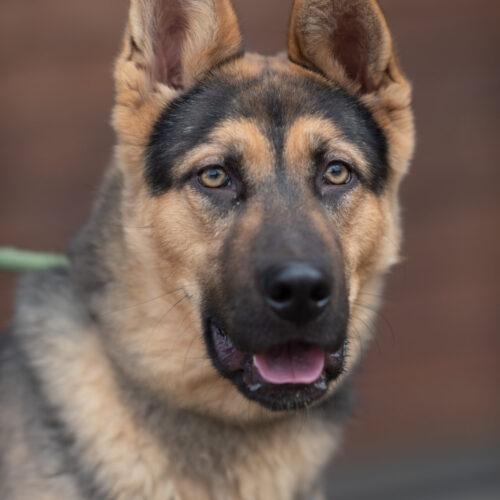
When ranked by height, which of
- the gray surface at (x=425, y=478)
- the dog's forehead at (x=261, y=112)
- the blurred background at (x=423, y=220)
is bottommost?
the gray surface at (x=425, y=478)

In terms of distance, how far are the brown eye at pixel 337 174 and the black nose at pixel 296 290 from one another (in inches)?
22.5

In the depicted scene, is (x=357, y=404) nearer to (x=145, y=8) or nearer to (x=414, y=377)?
(x=145, y=8)

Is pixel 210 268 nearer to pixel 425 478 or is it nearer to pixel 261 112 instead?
pixel 261 112

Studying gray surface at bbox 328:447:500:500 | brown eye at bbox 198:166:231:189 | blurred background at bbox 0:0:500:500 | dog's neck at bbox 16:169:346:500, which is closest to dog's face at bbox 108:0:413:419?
brown eye at bbox 198:166:231:189

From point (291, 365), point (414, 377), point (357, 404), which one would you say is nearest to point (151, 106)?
point (291, 365)

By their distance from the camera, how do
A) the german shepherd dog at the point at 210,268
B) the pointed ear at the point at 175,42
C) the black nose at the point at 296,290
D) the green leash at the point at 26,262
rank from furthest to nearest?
the green leash at the point at 26,262, the pointed ear at the point at 175,42, the german shepherd dog at the point at 210,268, the black nose at the point at 296,290

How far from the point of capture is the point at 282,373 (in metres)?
3.53

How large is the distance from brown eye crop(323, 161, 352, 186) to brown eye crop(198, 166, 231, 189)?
372 mm

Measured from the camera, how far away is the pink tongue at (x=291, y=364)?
3518 millimetres

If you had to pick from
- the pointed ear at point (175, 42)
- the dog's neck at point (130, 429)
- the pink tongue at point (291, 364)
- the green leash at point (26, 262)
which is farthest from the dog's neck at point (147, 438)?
the pointed ear at point (175, 42)

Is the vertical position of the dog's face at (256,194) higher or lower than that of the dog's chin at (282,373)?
higher

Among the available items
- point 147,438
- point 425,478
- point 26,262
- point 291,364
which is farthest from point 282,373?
point 425,478

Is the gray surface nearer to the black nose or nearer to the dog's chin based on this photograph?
the dog's chin

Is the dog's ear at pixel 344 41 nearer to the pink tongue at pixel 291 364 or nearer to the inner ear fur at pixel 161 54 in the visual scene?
the inner ear fur at pixel 161 54
